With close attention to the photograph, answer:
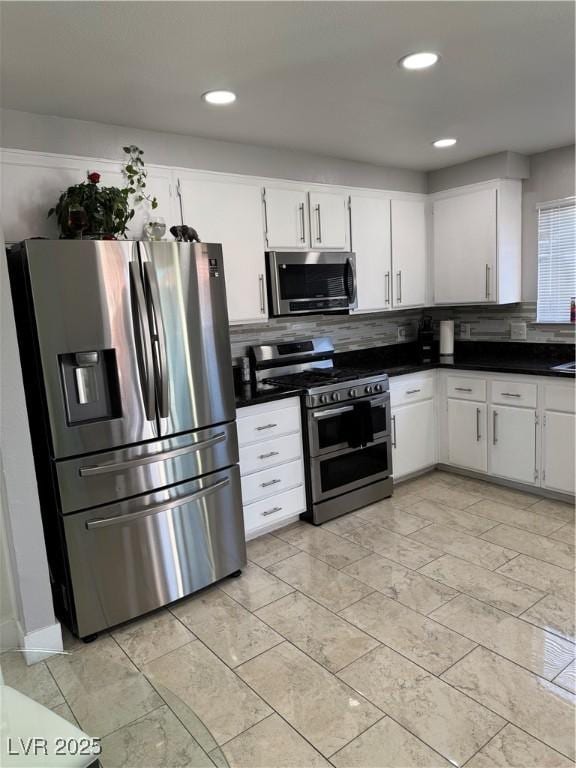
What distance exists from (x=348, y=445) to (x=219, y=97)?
86.3 inches

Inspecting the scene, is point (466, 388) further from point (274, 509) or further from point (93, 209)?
point (93, 209)

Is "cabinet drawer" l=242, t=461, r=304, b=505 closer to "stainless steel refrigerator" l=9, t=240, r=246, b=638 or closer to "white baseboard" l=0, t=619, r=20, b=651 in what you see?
"stainless steel refrigerator" l=9, t=240, r=246, b=638

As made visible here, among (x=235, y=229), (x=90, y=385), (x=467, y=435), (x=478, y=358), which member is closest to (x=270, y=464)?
(x=90, y=385)

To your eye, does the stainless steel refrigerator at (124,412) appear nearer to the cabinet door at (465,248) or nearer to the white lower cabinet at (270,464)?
the white lower cabinet at (270,464)

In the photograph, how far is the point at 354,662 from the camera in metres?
2.24

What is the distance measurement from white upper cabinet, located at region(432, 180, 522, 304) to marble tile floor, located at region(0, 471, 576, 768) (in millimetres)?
1766

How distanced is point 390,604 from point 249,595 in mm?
715

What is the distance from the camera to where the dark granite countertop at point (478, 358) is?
152 inches

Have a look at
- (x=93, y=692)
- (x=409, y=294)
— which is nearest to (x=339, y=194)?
(x=409, y=294)

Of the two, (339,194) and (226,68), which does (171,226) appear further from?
(339,194)

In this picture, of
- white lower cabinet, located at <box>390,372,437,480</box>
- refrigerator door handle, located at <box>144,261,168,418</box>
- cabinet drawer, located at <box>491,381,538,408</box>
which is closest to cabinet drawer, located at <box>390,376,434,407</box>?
white lower cabinet, located at <box>390,372,437,480</box>

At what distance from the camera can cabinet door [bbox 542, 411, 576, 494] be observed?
3.55m

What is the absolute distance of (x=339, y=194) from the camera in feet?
12.6

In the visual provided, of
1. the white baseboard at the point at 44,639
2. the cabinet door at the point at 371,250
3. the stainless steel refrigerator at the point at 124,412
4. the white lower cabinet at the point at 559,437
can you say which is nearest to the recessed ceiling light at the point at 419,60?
the stainless steel refrigerator at the point at 124,412
